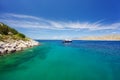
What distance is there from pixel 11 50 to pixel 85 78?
36.4 meters

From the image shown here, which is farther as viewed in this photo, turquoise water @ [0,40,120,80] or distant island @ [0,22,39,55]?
distant island @ [0,22,39,55]

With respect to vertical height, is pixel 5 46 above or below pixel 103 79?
above

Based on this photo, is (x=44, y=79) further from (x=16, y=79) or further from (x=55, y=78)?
(x=16, y=79)

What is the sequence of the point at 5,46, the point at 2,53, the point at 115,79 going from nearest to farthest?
the point at 115,79, the point at 2,53, the point at 5,46

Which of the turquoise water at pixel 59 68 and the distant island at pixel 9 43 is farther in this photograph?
the distant island at pixel 9 43

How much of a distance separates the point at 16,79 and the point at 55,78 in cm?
553

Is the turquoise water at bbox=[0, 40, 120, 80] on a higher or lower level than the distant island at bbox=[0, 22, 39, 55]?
lower

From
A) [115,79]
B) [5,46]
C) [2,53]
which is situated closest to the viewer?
[115,79]

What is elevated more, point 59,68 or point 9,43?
point 9,43

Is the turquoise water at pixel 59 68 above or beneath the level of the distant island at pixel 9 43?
beneath

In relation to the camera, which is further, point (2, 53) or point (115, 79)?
point (2, 53)

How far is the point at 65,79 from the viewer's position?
1809 cm

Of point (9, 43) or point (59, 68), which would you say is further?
point (9, 43)

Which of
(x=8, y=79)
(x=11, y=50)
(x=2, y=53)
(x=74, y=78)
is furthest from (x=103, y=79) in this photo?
(x=11, y=50)
